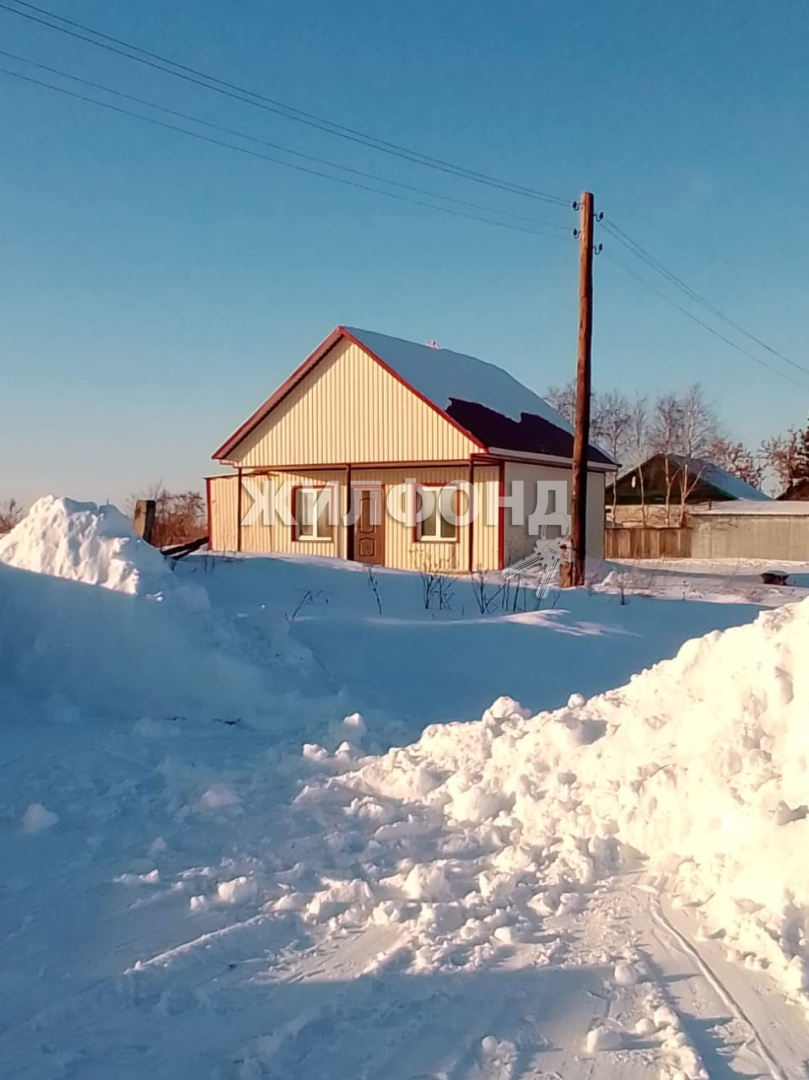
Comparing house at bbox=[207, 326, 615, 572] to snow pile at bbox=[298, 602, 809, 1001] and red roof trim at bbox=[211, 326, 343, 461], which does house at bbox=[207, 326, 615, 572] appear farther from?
snow pile at bbox=[298, 602, 809, 1001]

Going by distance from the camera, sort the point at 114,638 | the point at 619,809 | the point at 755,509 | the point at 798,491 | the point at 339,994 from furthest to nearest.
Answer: the point at 798,491 < the point at 755,509 < the point at 114,638 < the point at 619,809 < the point at 339,994

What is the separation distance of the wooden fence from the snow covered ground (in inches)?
1078

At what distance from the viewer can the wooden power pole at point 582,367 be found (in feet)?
52.7

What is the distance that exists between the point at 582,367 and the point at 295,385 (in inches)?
368

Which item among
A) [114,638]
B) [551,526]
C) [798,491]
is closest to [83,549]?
[114,638]

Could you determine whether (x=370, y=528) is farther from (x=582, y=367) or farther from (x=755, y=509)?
(x=755, y=509)

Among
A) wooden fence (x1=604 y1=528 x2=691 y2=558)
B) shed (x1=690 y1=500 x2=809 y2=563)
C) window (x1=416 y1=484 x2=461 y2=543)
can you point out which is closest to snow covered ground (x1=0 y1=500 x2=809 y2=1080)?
window (x1=416 y1=484 x2=461 y2=543)

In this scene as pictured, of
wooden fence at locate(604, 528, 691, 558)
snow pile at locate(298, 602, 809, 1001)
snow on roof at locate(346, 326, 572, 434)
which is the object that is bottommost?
snow pile at locate(298, 602, 809, 1001)

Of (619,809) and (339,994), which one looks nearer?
(339,994)

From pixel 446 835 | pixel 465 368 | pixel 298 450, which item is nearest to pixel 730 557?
pixel 465 368

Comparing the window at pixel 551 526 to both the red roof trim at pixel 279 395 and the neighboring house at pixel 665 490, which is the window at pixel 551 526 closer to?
the red roof trim at pixel 279 395

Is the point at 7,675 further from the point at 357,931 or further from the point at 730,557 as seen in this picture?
the point at 730,557

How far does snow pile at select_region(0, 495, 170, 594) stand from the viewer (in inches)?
346

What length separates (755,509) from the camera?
1385 inches
